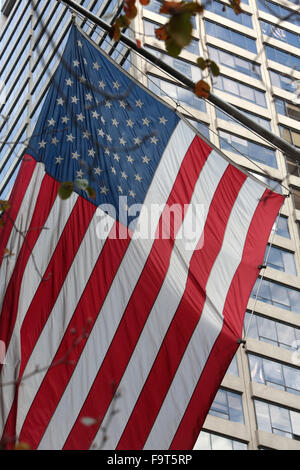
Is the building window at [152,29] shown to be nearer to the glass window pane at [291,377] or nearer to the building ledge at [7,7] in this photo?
the glass window pane at [291,377]

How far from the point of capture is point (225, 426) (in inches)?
1411

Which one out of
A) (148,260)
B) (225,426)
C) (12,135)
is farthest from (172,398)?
(12,135)

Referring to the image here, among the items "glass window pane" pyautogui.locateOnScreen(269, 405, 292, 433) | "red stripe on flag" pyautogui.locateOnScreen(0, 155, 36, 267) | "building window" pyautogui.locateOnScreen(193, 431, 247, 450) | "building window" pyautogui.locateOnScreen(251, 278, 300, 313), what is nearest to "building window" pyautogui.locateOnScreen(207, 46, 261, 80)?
"building window" pyautogui.locateOnScreen(251, 278, 300, 313)

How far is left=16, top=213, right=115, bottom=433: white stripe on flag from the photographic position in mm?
10750

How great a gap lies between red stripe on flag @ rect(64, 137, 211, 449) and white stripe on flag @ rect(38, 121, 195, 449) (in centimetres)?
7

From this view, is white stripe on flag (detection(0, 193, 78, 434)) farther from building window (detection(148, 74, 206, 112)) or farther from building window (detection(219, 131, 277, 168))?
building window (detection(219, 131, 277, 168))

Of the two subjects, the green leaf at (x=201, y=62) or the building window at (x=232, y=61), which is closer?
the green leaf at (x=201, y=62)

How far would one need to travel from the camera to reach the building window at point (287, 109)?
166 feet

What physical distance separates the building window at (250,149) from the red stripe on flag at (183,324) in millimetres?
33086

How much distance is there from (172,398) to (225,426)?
1019 inches

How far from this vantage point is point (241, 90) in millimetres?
49625

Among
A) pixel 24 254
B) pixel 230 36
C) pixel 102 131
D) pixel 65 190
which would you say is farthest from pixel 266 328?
pixel 65 190

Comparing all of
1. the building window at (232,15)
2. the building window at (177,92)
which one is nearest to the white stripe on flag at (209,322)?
the building window at (177,92)
